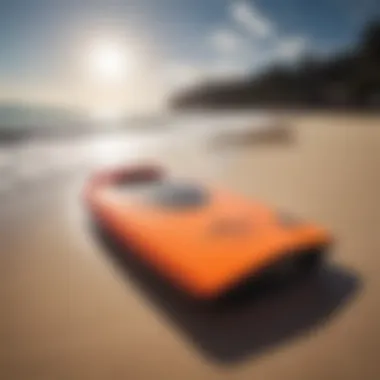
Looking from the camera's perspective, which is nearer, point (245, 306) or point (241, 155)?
point (245, 306)

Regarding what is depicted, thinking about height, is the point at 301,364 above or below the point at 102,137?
below

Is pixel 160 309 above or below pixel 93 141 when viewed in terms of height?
below

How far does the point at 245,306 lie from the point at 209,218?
0.57 feet

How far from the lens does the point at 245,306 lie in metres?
0.98

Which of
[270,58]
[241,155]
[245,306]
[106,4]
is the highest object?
[106,4]

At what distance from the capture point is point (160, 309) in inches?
38.8

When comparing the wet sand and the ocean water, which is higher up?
the ocean water

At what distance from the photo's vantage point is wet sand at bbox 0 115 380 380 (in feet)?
3.20

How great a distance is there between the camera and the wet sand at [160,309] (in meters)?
0.97

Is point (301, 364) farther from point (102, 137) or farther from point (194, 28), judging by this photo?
point (194, 28)

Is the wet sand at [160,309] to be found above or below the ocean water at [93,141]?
below

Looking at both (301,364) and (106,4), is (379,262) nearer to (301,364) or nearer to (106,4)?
(301,364)

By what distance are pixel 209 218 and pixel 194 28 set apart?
39 centimetres

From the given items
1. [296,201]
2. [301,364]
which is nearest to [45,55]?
[296,201]
